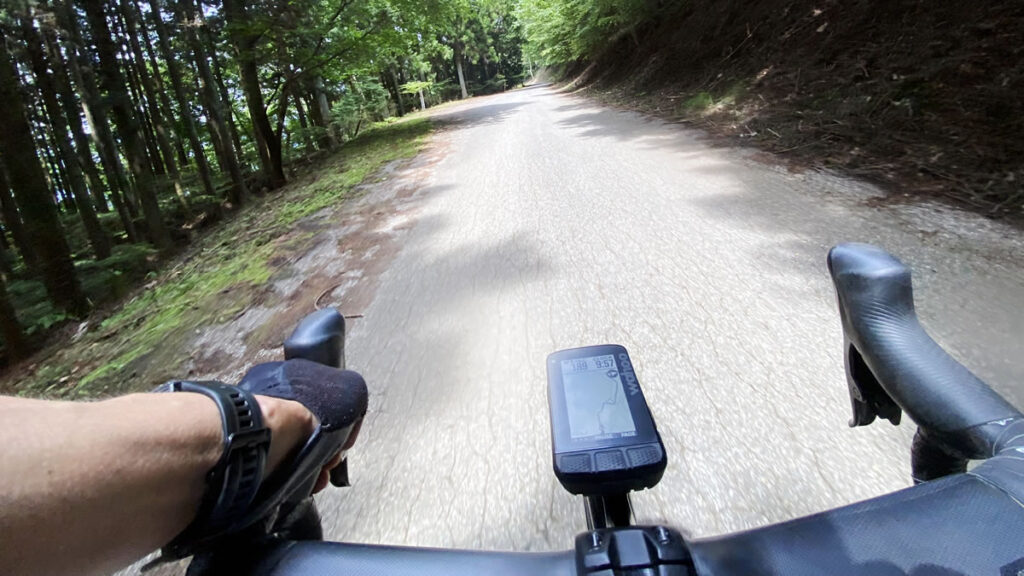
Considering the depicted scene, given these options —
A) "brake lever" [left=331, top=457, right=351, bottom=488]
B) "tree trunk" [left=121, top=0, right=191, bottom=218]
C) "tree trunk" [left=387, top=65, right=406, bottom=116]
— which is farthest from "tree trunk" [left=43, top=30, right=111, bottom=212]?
"tree trunk" [left=387, top=65, right=406, bottom=116]

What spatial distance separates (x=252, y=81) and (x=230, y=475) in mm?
11775

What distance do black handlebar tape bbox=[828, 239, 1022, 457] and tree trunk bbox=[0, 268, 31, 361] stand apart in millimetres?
7905

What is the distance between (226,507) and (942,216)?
4177 millimetres

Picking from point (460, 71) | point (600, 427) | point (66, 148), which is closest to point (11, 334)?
point (66, 148)

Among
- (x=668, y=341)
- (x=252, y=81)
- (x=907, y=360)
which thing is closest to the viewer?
(x=907, y=360)

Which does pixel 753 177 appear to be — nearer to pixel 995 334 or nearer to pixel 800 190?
pixel 800 190

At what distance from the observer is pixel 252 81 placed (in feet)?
33.7

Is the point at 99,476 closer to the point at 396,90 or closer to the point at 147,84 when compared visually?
the point at 147,84

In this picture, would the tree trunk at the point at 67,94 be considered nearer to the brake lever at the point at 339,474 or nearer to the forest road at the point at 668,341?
the forest road at the point at 668,341

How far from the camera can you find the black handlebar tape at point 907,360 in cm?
98

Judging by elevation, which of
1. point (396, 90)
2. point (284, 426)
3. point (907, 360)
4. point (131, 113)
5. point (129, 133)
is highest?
point (396, 90)

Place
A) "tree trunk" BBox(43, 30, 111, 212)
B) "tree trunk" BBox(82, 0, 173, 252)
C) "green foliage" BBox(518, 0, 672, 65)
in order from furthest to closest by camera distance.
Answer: "green foliage" BBox(518, 0, 672, 65) → "tree trunk" BBox(43, 30, 111, 212) → "tree trunk" BBox(82, 0, 173, 252)

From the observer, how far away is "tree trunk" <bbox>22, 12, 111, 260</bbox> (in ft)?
27.3

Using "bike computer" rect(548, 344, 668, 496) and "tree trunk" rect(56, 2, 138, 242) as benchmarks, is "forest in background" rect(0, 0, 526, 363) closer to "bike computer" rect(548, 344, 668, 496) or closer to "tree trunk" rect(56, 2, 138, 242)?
"tree trunk" rect(56, 2, 138, 242)
